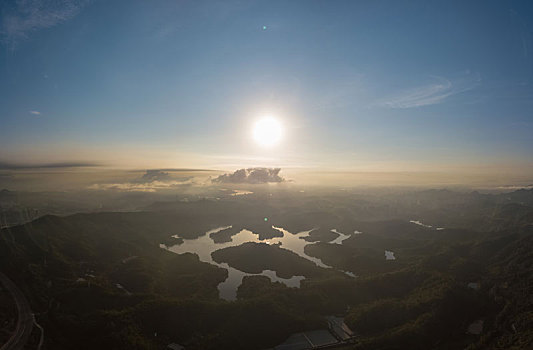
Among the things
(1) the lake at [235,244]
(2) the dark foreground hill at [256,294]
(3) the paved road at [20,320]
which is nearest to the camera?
(3) the paved road at [20,320]

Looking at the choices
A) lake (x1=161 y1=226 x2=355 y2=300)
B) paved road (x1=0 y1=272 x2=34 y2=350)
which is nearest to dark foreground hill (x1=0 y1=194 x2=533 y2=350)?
paved road (x1=0 y1=272 x2=34 y2=350)

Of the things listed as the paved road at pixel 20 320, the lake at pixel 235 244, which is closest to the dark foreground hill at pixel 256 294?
the paved road at pixel 20 320

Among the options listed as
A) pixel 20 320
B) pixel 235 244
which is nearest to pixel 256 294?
pixel 20 320

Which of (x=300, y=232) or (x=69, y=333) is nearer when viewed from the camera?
(x=69, y=333)

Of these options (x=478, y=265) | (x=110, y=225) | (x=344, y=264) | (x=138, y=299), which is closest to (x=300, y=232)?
(x=344, y=264)

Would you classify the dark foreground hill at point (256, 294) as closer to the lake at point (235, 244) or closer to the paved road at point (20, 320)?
the paved road at point (20, 320)

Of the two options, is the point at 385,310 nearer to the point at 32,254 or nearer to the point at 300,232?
the point at 32,254

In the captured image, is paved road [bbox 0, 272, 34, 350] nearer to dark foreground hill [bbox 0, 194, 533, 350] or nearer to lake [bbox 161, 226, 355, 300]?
dark foreground hill [bbox 0, 194, 533, 350]

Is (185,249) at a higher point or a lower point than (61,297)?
lower
